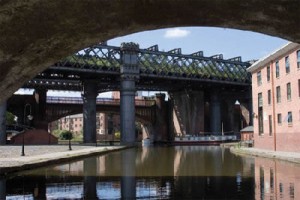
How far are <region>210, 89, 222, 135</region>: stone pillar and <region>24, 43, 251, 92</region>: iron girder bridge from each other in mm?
3409

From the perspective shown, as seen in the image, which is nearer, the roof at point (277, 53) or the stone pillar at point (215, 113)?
the roof at point (277, 53)

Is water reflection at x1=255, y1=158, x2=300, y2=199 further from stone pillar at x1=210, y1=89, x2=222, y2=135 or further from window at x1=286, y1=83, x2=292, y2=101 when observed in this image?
stone pillar at x1=210, y1=89, x2=222, y2=135

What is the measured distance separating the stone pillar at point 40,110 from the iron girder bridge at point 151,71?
1.94 meters

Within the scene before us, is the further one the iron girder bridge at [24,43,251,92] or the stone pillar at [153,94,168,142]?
the stone pillar at [153,94,168,142]

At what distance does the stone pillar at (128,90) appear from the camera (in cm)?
6838

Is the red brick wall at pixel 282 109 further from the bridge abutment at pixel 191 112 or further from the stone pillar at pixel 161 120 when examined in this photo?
the stone pillar at pixel 161 120

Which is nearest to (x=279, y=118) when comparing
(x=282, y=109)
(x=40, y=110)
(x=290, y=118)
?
(x=282, y=109)

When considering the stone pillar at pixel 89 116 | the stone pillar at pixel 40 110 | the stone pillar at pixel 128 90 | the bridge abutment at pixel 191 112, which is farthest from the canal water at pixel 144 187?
the bridge abutment at pixel 191 112

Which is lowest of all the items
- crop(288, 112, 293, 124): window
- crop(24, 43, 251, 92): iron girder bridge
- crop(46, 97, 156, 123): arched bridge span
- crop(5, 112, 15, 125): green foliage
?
crop(288, 112, 293, 124): window

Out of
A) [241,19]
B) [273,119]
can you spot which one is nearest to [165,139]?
[273,119]

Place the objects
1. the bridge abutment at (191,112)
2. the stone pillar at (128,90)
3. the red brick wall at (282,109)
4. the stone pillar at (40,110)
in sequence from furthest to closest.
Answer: the bridge abutment at (191,112)
the stone pillar at (40,110)
the stone pillar at (128,90)
the red brick wall at (282,109)

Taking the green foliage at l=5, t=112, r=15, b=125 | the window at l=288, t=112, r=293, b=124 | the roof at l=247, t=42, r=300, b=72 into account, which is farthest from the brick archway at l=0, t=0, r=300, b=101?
the green foliage at l=5, t=112, r=15, b=125

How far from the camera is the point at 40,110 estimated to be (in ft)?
267

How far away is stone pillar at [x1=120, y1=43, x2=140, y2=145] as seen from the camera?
2692 inches
